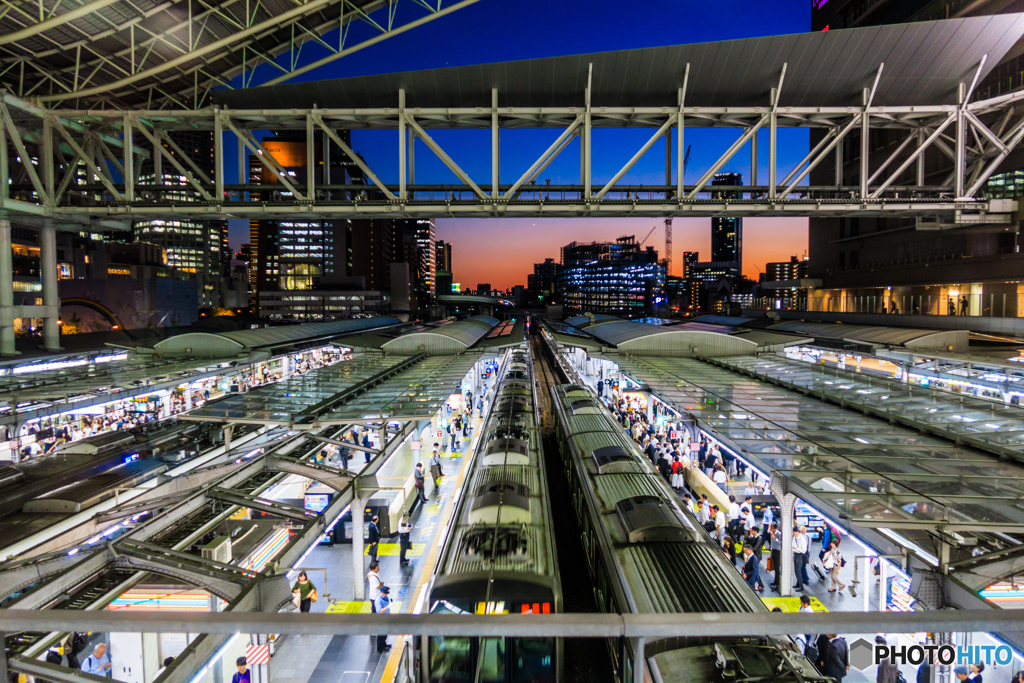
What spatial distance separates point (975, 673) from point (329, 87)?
28.0m

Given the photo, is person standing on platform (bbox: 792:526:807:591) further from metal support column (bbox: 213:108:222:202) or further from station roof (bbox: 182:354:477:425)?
metal support column (bbox: 213:108:222:202)

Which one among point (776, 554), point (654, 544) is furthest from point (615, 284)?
point (654, 544)

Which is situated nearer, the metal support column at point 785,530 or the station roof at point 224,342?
the metal support column at point 785,530

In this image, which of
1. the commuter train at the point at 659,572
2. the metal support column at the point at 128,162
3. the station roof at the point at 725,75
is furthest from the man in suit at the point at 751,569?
the metal support column at the point at 128,162

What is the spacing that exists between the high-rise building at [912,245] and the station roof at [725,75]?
12.5 ft

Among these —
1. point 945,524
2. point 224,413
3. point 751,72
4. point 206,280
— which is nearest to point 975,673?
point 945,524

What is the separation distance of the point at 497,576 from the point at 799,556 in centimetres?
782

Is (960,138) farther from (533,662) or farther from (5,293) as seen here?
(5,293)

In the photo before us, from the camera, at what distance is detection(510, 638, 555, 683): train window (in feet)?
19.4

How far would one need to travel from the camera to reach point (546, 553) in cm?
711

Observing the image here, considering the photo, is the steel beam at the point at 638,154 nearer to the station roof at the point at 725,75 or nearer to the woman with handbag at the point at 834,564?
the station roof at the point at 725,75

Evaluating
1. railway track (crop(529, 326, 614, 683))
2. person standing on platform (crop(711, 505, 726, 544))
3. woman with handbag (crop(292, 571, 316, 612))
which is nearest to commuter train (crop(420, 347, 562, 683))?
railway track (crop(529, 326, 614, 683))

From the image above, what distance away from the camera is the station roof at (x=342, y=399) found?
12555mm

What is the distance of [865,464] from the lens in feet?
28.9
